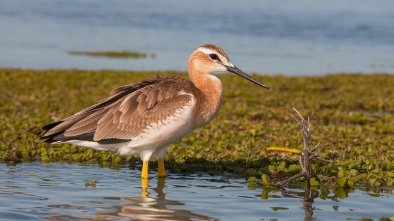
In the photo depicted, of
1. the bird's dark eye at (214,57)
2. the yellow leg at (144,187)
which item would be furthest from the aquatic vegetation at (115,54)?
the yellow leg at (144,187)

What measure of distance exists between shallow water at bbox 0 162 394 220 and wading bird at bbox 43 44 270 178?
51 cm

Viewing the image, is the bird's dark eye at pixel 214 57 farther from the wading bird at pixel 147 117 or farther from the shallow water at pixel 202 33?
the shallow water at pixel 202 33

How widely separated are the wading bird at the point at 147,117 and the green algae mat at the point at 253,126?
110cm

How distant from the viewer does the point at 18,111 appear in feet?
48.4

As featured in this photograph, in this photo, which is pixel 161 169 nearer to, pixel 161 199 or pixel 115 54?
pixel 161 199

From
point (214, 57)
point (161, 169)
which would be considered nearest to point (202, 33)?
point (214, 57)

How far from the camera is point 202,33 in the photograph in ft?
122

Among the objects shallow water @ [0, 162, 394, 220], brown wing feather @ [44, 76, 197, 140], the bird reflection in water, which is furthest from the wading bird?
the bird reflection in water

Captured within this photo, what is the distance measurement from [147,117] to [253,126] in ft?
13.6

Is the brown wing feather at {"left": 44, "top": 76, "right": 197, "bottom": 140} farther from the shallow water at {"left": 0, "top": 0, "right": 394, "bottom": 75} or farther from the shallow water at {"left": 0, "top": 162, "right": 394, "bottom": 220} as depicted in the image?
the shallow water at {"left": 0, "top": 0, "right": 394, "bottom": 75}

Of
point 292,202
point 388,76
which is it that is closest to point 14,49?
point 388,76

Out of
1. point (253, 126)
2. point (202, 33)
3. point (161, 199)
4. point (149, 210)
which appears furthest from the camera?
point (202, 33)

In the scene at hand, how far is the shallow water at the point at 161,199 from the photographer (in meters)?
8.29

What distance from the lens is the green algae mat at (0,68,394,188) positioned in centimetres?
1059
